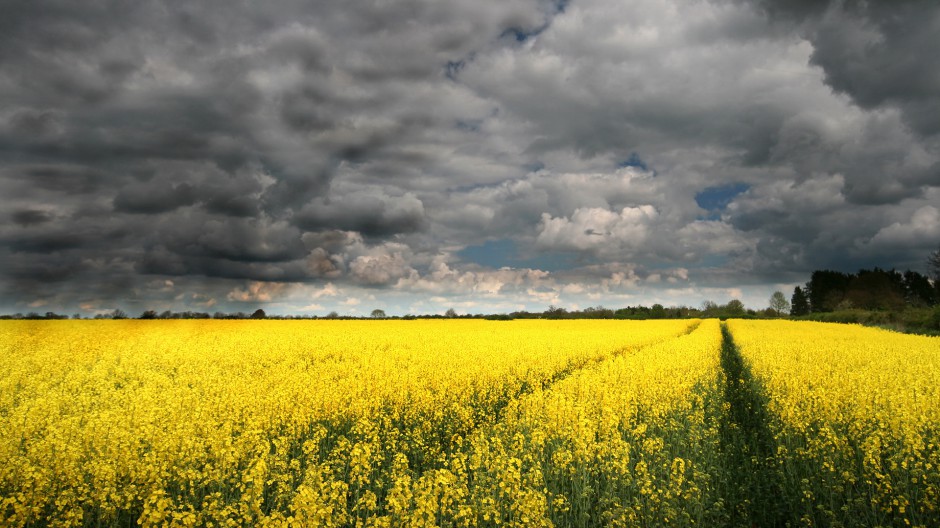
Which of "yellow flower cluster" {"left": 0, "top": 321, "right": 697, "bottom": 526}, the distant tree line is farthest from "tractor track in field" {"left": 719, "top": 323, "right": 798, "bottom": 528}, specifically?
the distant tree line

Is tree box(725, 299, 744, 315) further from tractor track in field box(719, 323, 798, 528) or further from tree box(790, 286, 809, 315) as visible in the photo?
tractor track in field box(719, 323, 798, 528)

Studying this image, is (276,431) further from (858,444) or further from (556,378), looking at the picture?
(556,378)

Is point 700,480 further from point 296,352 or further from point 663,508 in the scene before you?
point 296,352

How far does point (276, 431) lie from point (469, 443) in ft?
13.9

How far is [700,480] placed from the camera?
855 centimetres

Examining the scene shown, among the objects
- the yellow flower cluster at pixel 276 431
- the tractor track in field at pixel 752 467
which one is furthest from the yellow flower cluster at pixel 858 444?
the yellow flower cluster at pixel 276 431

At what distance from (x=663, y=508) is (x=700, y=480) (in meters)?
2.18

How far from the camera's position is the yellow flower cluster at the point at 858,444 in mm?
7547

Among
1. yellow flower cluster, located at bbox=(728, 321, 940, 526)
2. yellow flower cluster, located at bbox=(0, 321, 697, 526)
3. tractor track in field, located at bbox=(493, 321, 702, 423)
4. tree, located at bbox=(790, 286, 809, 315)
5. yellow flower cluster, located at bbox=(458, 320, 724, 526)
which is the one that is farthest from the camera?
tree, located at bbox=(790, 286, 809, 315)

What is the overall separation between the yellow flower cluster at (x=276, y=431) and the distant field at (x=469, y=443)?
70mm

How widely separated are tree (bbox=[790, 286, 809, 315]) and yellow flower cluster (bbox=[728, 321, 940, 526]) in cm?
14175

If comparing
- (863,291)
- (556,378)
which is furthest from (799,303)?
(556,378)

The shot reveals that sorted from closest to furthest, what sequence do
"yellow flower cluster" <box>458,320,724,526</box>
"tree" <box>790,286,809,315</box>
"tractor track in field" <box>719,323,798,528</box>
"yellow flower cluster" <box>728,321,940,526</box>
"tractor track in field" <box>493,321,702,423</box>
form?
1. "yellow flower cluster" <box>458,320,724,526</box>
2. "yellow flower cluster" <box>728,321,940,526</box>
3. "tractor track in field" <box>719,323,798,528</box>
4. "tractor track in field" <box>493,321,702,423</box>
5. "tree" <box>790,286,809,315</box>

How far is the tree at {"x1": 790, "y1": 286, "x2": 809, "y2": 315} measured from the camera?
135250 mm
